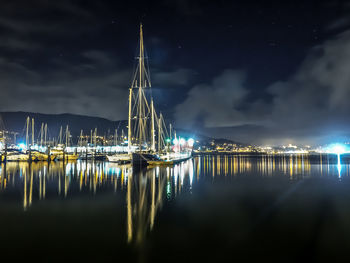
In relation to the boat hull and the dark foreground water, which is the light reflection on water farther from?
the boat hull

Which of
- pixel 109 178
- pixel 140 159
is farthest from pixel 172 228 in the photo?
pixel 140 159

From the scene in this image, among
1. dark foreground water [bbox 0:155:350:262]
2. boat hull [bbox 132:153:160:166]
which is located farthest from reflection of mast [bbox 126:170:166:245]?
boat hull [bbox 132:153:160:166]

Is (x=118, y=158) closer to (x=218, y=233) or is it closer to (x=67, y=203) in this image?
(x=67, y=203)

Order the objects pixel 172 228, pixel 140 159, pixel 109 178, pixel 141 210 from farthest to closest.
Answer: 1. pixel 140 159
2. pixel 109 178
3. pixel 141 210
4. pixel 172 228

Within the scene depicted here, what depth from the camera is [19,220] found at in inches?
469

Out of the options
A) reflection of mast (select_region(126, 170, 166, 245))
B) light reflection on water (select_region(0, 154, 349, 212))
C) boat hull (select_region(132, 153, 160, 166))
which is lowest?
light reflection on water (select_region(0, 154, 349, 212))

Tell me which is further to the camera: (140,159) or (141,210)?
(140,159)

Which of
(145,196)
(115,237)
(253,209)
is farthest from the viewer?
(145,196)

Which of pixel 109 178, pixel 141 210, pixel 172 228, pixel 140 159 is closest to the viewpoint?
pixel 172 228

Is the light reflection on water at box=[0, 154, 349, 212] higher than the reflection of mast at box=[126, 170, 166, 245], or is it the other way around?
the reflection of mast at box=[126, 170, 166, 245]

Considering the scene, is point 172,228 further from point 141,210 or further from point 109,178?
point 109,178

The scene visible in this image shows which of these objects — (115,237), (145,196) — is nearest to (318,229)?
(115,237)

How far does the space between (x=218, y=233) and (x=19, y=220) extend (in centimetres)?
907

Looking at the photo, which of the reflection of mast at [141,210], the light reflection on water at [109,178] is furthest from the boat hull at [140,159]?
the reflection of mast at [141,210]
